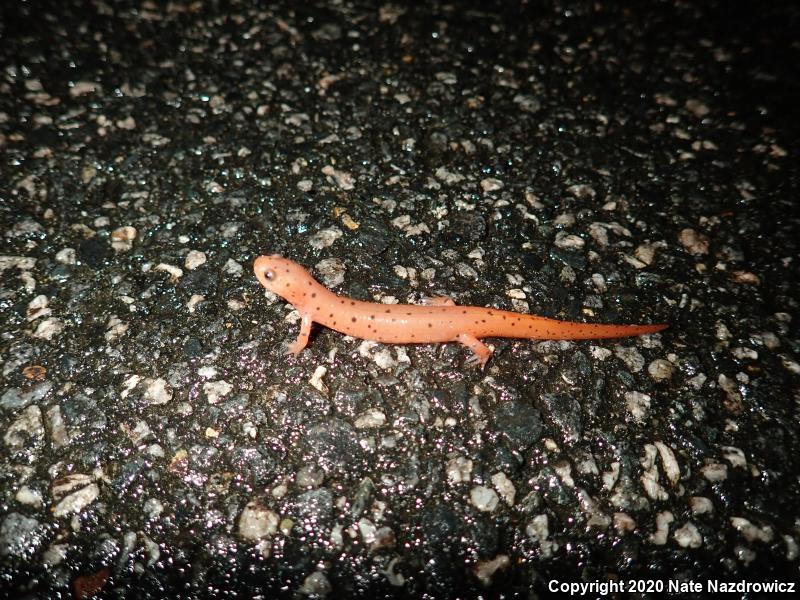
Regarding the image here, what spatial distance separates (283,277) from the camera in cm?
375

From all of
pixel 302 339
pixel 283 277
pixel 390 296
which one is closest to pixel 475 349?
pixel 390 296

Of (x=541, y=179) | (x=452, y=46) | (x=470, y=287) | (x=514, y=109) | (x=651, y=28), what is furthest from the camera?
(x=651, y=28)

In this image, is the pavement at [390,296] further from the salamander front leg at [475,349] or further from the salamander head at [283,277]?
the salamander head at [283,277]

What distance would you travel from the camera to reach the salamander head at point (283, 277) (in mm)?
3738

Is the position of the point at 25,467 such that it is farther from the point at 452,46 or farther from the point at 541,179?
the point at 452,46

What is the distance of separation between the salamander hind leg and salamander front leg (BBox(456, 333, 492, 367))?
1.14ft

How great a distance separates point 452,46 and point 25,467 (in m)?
6.21

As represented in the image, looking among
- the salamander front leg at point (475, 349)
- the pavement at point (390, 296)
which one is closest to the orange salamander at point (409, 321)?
the salamander front leg at point (475, 349)

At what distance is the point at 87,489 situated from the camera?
310cm

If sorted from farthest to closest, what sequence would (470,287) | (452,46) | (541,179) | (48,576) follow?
(452,46) → (541,179) → (470,287) → (48,576)

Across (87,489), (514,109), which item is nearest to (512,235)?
(514,109)

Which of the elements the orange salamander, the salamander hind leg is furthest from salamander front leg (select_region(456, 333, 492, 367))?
the salamander hind leg

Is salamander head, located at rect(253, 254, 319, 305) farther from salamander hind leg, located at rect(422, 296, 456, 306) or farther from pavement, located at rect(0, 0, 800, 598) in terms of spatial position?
salamander hind leg, located at rect(422, 296, 456, 306)

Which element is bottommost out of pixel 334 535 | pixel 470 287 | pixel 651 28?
pixel 334 535
